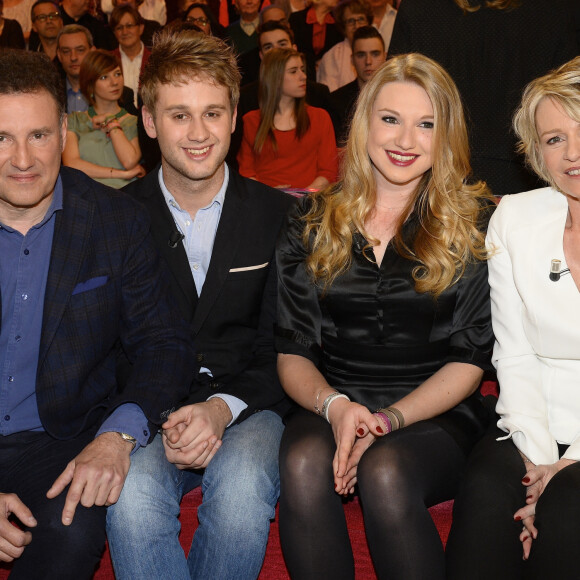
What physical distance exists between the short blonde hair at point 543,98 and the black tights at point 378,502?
79 centimetres

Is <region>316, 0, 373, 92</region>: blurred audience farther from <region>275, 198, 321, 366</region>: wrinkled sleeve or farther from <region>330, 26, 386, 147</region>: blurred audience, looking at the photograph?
<region>275, 198, 321, 366</region>: wrinkled sleeve

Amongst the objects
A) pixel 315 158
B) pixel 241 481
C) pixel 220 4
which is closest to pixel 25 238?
pixel 241 481

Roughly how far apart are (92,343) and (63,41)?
14.4 feet

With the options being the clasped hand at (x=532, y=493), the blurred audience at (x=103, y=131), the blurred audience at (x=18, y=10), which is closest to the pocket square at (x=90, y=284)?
the clasped hand at (x=532, y=493)

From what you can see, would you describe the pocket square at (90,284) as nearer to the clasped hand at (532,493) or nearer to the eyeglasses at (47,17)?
the clasped hand at (532,493)

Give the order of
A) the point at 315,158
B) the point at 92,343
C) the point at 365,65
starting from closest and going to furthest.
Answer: the point at 92,343 < the point at 315,158 < the point at 365,65

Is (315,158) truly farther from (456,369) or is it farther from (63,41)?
(456,369)

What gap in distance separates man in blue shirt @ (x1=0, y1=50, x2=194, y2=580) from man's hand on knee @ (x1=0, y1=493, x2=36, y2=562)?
0.01 meters

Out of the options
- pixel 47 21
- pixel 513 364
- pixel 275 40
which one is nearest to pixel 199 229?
pixel 513 364

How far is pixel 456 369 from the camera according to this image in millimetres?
2137

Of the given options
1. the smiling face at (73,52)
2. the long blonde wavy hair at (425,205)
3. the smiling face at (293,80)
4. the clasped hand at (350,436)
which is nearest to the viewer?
the clasped hand at (350,436)

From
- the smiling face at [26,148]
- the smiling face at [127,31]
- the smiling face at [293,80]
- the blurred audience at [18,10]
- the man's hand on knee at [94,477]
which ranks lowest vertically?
the man's hand on knee at [94,477]

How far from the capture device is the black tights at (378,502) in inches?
71.1

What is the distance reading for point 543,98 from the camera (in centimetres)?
205
